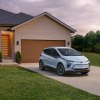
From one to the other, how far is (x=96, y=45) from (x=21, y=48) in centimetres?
2570

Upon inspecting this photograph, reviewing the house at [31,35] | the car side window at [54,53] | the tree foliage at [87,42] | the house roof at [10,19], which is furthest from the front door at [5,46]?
the tree foliage at [87,42]

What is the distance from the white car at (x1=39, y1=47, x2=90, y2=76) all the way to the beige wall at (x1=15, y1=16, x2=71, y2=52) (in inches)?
297

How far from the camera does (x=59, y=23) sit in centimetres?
3100

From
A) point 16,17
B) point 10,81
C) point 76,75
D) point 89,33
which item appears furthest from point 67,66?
point 89,33

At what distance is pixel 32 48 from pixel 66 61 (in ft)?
35.7

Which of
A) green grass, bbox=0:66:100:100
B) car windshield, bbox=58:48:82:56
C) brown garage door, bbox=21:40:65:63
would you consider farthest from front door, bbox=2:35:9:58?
green grass, bbox=0:66:100:100

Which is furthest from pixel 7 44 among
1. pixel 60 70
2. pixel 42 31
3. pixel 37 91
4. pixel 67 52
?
pixel 37 91

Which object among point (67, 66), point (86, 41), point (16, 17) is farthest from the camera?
point (86, 41)

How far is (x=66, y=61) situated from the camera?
20016 millimetres

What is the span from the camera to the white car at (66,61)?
1981 centimetres

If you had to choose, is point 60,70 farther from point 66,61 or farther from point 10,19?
point 10,19

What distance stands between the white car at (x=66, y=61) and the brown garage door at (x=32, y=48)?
7.60 meters

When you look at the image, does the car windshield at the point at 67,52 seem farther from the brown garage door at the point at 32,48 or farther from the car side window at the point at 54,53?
the brown garage door at the point at 32,48

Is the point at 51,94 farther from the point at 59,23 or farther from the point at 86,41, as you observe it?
the point at 86,41
